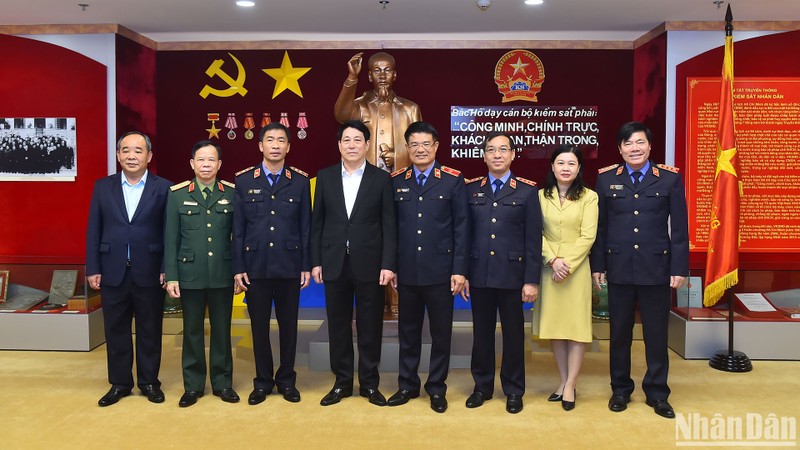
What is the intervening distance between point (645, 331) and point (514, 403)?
0.80 m

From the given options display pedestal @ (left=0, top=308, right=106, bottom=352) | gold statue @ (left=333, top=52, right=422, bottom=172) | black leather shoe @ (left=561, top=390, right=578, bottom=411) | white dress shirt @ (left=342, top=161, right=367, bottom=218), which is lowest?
black leather shoe @ (left=561, top=390, right=578, bottom=411)

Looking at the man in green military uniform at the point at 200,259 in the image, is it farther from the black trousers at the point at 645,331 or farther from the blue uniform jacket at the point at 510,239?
the black trousers at the point at 645,331

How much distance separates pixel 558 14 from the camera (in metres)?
5.25

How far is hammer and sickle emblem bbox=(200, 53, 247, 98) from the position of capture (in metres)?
6.10

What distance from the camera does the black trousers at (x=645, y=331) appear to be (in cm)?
356

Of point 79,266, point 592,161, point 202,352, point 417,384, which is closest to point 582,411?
point 417,384

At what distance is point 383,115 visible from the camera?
504 centimetres

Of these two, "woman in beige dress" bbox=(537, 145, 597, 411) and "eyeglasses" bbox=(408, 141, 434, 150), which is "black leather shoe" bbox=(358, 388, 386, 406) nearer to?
"woman in beige dress" bbox=(537, 145, 597, 411)

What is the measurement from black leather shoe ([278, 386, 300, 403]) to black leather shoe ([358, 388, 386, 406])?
0.36 m

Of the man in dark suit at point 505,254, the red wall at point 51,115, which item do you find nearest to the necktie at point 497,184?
the man in dark suit at point 505,254

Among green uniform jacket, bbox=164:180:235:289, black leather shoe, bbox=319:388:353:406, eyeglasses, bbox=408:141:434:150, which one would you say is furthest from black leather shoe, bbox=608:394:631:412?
green uniform jacket, bbox=164:180:235:289

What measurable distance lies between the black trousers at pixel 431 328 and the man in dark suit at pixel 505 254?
0.16 metres

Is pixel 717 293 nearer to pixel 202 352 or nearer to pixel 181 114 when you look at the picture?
pixel 202 352

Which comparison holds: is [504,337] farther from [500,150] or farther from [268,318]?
[268,318]
